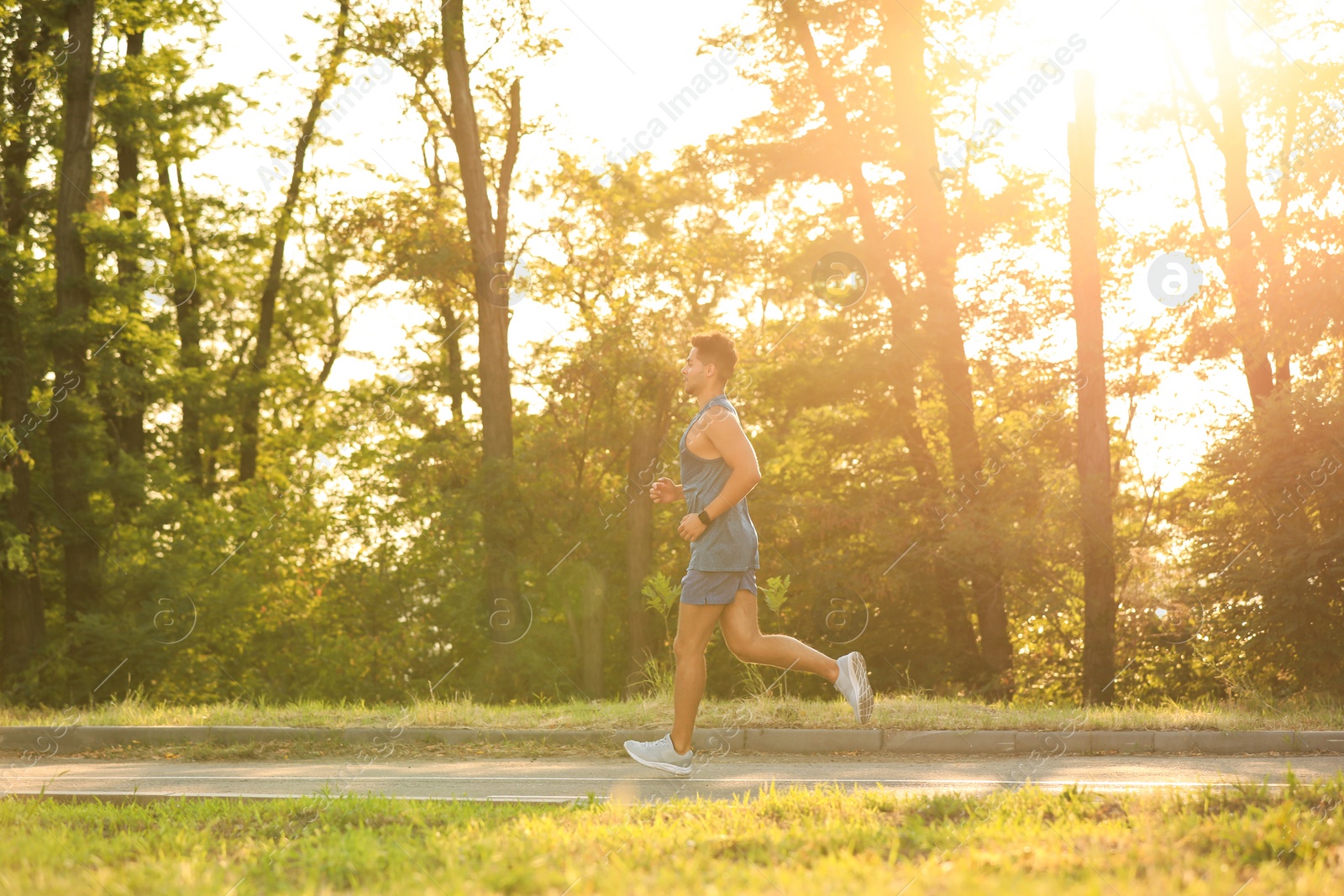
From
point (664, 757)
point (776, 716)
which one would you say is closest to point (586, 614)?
point (776, 716)

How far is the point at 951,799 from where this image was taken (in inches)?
184

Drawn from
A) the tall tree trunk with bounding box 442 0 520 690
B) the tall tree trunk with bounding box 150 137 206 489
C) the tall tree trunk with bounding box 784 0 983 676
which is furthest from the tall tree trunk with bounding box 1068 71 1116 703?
the tall tree trunk with bounding box 150 137 206 489

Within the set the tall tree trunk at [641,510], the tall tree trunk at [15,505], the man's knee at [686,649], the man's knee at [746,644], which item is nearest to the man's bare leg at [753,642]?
the man's knee at [746,644]

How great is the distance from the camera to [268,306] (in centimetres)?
2677

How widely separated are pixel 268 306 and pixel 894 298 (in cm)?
1442

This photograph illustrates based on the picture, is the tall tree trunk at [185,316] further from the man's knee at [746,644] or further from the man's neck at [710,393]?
the man's knee at [746,644]

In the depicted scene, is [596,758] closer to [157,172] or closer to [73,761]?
[73,761]

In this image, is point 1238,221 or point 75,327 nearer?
point 75,327

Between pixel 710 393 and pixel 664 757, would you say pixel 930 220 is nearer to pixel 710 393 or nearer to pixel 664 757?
pixel 710 393

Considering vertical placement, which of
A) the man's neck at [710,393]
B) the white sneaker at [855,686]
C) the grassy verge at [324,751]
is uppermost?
the man's neck at [710,393]

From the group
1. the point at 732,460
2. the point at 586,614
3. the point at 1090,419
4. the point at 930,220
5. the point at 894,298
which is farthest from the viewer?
the point at 586,614

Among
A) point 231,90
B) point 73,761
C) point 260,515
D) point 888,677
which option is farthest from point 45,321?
point 888,677

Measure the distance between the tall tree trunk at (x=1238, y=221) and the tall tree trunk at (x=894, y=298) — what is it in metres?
4.68

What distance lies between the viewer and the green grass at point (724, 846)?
339 centimetres
